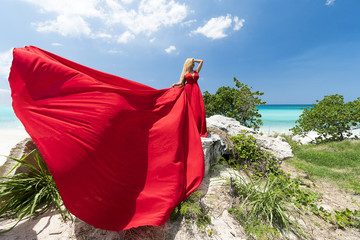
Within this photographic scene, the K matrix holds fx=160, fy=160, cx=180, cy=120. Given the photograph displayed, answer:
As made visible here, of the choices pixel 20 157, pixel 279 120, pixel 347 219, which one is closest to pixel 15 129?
pixel 20 157

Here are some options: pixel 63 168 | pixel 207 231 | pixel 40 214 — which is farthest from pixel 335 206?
pixel 40 214


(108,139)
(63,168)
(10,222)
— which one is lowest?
(10,222)

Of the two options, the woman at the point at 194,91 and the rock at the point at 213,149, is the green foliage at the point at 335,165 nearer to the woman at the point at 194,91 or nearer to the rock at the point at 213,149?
the rock at the point at 213,149

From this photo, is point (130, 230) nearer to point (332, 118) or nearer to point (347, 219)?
point (347, 219)

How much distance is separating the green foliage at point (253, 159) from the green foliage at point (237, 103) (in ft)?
9.41

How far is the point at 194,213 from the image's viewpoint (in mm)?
2174

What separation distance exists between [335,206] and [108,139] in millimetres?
4405

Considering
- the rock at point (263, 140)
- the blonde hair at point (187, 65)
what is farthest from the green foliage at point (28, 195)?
the rock at point (263, 140)

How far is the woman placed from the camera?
3.87 m

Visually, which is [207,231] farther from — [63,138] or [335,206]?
[335,206]

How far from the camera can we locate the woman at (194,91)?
3.87m

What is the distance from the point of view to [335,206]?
3.17 m

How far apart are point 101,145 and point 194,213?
154cm

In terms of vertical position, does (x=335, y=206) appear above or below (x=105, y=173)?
below
